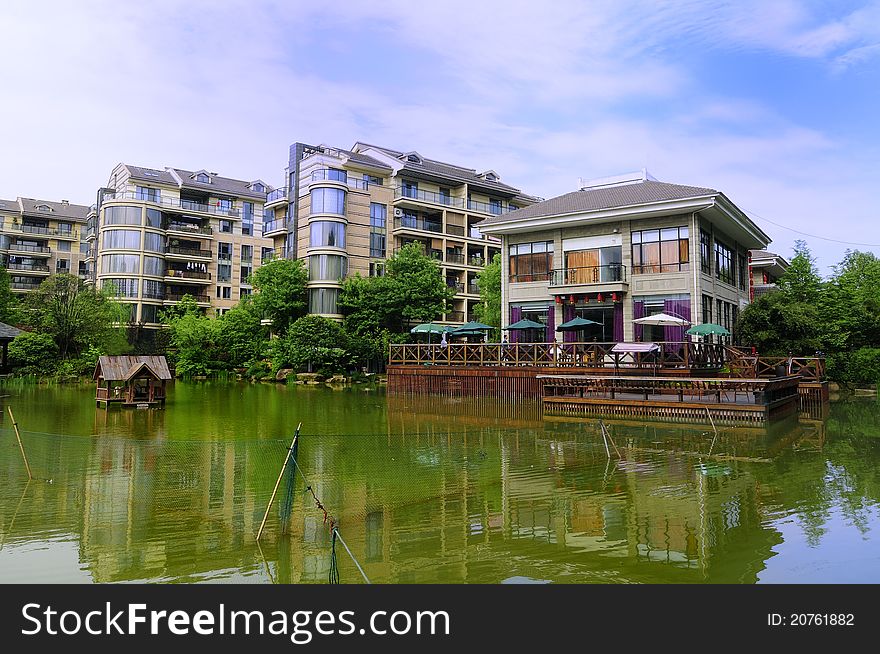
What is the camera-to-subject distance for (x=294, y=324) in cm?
3994

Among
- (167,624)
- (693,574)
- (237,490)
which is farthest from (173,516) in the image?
(693,574)

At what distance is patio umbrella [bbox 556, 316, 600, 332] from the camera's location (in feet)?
84.9

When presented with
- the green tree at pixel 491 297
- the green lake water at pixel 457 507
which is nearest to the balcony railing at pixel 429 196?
the green tree at pixel 491 297

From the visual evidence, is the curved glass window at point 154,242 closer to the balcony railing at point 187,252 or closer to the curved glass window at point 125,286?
the balcony railing at point 187,252

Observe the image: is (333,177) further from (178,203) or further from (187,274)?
(187,274)

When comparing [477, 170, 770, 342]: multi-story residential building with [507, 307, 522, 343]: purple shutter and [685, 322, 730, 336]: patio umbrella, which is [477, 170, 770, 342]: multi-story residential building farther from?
[685, 322, 730, 336]: patio umbrella

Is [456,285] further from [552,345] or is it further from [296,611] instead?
[296,611]

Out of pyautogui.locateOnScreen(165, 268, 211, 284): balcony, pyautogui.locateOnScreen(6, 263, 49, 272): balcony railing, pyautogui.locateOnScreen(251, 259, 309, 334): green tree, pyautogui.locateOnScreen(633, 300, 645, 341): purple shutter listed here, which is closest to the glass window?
pyautogui.locateOnScreen(251, 259, 309, 334): green tree

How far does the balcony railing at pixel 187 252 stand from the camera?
54.2 m

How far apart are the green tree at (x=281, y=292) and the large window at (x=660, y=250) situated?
2363 cm

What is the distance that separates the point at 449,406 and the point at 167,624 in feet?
64.0

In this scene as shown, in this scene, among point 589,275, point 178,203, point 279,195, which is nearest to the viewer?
point 589,275

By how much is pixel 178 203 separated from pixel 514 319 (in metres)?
37.1

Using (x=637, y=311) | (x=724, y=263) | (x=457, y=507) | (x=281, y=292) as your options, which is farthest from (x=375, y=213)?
(x=457, y=507)
